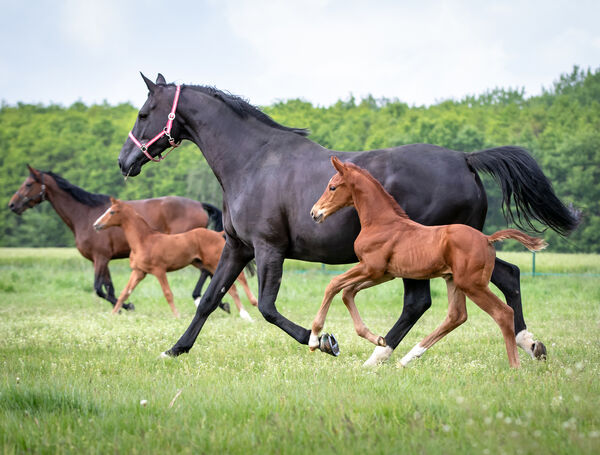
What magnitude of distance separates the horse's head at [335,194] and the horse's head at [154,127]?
6.23 ft

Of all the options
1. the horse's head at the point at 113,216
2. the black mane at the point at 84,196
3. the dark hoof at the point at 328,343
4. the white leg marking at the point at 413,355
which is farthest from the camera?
the black mane at the point at 84,196

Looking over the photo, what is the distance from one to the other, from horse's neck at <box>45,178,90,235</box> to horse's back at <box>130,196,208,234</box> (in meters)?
1.16

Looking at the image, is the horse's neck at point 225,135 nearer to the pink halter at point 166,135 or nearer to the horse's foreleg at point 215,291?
the pink halter at point 166,135

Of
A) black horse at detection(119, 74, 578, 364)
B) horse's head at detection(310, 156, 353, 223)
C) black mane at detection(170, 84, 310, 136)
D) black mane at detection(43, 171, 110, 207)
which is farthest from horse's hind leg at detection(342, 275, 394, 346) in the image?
black mane at detection(43, 171, 110, 207)

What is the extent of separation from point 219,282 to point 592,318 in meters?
6.53

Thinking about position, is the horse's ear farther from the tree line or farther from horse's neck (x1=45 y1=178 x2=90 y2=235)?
the tree line

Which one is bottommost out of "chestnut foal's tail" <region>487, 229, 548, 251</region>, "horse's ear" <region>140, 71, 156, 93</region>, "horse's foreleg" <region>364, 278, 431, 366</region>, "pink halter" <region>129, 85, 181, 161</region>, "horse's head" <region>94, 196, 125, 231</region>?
"horse's foreleg" <region>364, 278, 431, 366</region>

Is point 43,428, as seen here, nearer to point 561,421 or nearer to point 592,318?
point 561,421

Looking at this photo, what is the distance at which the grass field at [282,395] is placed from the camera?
311 cm

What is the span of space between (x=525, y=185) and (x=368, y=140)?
38317 mm

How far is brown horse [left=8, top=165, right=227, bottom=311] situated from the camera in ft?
45.1

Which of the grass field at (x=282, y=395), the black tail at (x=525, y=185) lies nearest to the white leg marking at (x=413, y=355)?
the grass field at (x=282, y=395)

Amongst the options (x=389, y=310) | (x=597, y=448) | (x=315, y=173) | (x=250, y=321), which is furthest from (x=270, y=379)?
(x=389, y=310)

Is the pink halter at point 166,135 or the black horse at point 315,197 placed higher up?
the pink halter at point 166,135
